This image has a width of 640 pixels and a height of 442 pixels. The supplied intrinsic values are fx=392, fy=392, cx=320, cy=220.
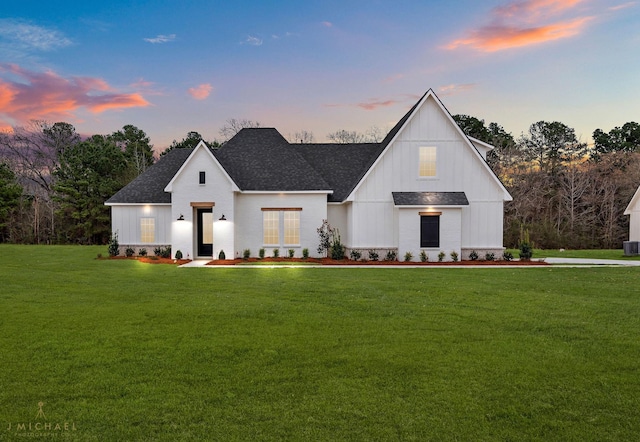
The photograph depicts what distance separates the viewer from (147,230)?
22.6 meters

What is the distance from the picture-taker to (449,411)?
4.04 m

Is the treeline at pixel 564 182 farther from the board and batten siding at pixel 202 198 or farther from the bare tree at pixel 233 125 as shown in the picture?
the bare tree at pixel 233 125

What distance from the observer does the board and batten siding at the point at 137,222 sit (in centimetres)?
2247

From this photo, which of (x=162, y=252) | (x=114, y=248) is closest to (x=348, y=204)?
(x=162, y=252)

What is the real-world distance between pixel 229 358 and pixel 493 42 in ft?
73.0

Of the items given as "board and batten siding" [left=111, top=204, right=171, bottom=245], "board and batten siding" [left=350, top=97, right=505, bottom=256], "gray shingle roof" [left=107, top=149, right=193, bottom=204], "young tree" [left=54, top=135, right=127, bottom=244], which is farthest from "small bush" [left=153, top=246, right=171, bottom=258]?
"young tree" [left=54, top=135, right=127, bottom=244]

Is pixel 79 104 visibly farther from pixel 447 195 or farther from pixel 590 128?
pixel 590 128

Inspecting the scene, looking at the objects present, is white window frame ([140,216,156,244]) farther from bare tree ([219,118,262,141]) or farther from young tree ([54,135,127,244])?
bare tree ([219,118,262,141])

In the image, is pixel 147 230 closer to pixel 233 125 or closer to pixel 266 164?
pixel 266 164

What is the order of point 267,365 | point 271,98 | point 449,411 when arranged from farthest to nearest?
point 271,98 → point 267,365 → point 449,411

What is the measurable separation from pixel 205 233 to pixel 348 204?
827 cm

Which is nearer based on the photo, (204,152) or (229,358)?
(229,358)

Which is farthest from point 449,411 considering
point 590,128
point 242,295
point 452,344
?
point 590,128

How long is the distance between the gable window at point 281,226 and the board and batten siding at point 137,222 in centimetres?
572
